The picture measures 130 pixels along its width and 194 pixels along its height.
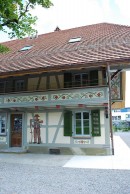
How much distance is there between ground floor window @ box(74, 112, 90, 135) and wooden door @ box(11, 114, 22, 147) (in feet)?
12.1

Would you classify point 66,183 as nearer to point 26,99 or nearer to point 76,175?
point 76,175

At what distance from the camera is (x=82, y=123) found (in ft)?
42.2

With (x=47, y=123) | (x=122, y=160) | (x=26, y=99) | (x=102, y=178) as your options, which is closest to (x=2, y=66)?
(x=26, y=99)

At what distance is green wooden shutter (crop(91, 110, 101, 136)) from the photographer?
40.3 ft

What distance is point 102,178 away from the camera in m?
7.36

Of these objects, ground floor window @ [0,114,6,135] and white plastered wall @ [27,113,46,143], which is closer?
white plastered wall @ [27,113,46,143]

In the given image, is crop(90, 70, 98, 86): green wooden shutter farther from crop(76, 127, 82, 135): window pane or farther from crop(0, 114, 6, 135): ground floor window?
crop(0, 114, 6, 135): ground floor window

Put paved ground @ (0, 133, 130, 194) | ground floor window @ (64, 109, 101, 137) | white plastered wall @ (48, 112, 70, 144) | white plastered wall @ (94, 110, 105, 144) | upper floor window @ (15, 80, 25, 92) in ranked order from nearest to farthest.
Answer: paved ground @ (0, 133, 130, 194) < white plastered wall @ (94, 110, 105, 144) < ground floor window @ (64, 109, 101, 137) < white plastered wall @ (48, 112, 70, 144) < upper floor window @ (15, 80, 25, 92)

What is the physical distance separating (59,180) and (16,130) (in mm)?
7805

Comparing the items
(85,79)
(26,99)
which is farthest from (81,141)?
(26,99)

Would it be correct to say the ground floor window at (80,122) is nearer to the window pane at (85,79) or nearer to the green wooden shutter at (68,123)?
the green wooden shutter at (68,123)

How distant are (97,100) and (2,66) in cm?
700

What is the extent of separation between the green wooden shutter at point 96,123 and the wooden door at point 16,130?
472 centimetres

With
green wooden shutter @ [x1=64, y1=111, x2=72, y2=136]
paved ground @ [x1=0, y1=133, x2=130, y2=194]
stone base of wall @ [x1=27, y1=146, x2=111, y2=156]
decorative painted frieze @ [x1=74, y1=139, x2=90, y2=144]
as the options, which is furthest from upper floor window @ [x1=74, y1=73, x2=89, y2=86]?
paved ground @ [x1=0, y1=133, x2=130, y2=194]
